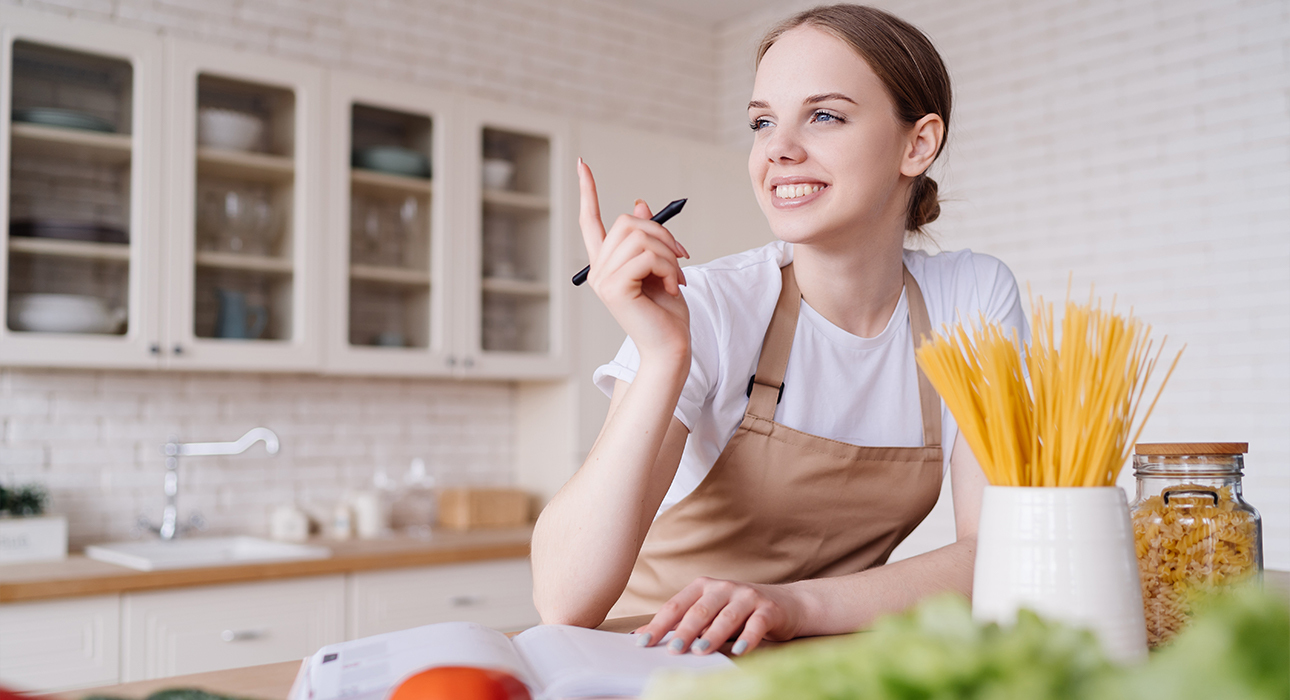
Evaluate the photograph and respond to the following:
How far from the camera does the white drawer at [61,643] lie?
2.40 meters

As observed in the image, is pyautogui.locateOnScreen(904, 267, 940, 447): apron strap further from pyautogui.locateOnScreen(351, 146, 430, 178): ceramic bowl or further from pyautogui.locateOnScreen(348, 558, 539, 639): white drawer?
pyautogui.locateOnScreen(351, 146, 430, 178): ceramic bowl

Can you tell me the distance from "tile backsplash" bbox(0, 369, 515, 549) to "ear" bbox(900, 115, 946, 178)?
104 inches

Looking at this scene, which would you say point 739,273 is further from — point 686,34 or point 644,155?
point 686,34

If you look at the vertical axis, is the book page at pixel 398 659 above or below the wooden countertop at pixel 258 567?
above

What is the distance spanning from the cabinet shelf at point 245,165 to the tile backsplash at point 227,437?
2.35 ft

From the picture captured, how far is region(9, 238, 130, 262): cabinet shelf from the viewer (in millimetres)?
2748

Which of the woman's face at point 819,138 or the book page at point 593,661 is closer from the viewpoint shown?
the book page at point 593,661

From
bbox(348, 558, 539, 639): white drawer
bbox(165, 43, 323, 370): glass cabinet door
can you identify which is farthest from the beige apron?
bbox(165, 43, 323, 370): glass cabinet door

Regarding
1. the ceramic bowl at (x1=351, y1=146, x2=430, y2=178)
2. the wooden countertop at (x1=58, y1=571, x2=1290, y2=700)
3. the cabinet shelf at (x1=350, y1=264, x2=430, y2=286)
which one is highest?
the ceramic bowl at (x1=351, y1=146, x2=430, y2=178)

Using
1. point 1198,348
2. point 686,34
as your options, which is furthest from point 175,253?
point 1198,348

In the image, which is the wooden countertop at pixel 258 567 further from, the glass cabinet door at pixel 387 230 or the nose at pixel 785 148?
the nose at pixel 785 148

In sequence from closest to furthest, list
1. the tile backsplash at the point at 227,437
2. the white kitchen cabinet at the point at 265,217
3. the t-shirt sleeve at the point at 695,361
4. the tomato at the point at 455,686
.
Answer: the tomato at the point at 455,686, the t-shirt sleeve at the point at 695,361, the white kitchen cabinet at the point at 265,217, the tile backsplash at the point at 227,437

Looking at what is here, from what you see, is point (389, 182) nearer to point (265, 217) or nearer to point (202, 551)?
point (265, 217)

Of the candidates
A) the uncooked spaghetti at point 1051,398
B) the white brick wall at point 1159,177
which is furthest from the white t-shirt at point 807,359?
the white brick wall at point 1159,177
